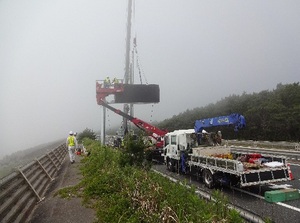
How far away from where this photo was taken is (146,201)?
259 inches

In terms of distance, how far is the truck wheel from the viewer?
12.0m

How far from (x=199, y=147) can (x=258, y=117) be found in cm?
3883

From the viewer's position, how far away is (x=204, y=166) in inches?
499

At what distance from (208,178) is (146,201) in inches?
248

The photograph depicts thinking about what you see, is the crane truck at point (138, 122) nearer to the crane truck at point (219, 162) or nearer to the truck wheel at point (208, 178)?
the crane truck at point (219, 162)

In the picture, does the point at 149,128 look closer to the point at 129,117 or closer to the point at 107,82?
the point at 129,117

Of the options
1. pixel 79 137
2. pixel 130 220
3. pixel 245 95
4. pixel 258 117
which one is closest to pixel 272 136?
pixel 258 117

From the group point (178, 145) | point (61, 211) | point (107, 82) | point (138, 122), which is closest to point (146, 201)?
point (61, 211)

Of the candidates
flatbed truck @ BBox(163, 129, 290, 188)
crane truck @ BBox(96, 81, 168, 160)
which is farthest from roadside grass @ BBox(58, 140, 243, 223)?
crane truck @ BBox(96, 81, 168, 160)

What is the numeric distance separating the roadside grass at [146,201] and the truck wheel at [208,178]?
11.5ft

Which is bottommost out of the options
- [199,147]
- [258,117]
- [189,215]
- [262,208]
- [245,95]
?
[262,208]

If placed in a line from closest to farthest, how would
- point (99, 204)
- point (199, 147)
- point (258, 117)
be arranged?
point (99, 204) → point (199, 147) → point (258, 117)

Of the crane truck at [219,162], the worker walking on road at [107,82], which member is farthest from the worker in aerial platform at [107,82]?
the crane truck at [219,162]

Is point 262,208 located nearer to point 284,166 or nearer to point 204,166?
point 284,166
